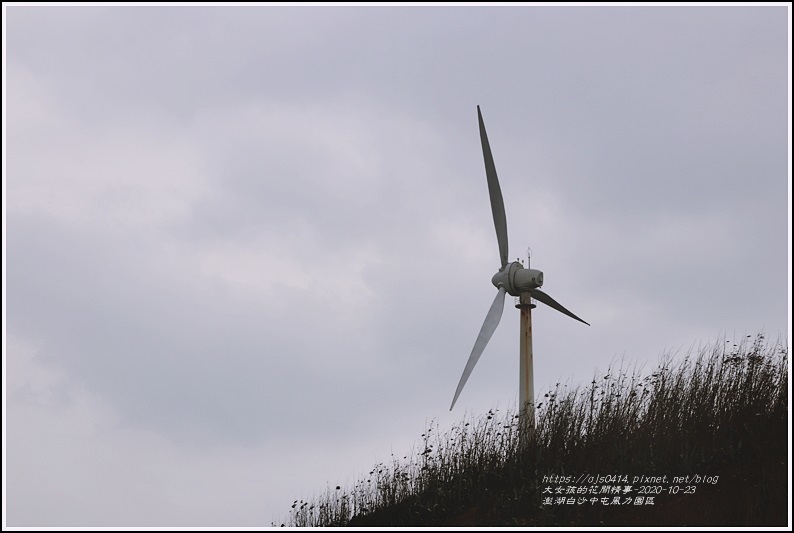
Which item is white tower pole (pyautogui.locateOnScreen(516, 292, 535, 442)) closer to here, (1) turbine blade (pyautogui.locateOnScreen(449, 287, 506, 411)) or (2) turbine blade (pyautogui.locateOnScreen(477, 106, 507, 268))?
(1) turbine blade (pyautogui.locateOnScreen(449, 287, 506, 411))

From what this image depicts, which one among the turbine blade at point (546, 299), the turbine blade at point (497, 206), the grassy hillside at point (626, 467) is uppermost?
the turbine blade at point (497, 206)

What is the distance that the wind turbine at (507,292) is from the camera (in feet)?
55.9

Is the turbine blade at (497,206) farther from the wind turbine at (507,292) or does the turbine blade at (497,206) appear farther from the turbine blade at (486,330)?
the turbine blade at (486,330)

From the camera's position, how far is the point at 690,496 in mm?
13320

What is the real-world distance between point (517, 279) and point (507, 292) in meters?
0.40

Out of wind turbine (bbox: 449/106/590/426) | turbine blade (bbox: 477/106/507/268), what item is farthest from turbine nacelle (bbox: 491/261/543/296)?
turbine blade (bbox: 477/106/507/268)

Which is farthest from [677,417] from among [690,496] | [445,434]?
[445,434]

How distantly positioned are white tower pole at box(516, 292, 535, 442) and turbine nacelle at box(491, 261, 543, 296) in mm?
174

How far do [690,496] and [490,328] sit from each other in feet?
18.5

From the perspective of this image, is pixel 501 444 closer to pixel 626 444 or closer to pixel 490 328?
pixel 626 444

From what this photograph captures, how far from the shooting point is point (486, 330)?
59.0 ft

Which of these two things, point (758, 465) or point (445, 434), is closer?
point (758, 465)

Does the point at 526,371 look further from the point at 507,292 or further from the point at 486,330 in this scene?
the point at 507,292

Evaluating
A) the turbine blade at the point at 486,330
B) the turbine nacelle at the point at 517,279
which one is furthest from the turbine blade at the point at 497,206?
the turbine blade at the point at 486,330
